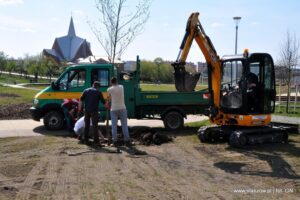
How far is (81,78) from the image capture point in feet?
50.0

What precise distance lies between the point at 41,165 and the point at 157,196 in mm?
3149

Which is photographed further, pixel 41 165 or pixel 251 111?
pixel 251 111

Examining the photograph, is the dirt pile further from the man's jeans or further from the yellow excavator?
the yellow excavator

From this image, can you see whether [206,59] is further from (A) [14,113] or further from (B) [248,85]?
(A) [14,113]

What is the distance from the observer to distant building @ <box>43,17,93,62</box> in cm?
13562

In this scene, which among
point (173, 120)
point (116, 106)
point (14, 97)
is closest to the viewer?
point (116, 106)

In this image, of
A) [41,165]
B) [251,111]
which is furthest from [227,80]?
[41,165]

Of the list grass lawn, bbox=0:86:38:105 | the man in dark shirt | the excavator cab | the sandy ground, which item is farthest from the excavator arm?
grass lawn, bbox=0:86:38:105

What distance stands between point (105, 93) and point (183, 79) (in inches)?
110

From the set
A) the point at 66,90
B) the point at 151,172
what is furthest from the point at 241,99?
the point at 66,90

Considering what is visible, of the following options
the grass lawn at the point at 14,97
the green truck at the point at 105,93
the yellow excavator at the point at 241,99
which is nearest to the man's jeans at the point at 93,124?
the yellow excavator at the point at 241,99

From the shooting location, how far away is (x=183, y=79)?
15023 millimetres

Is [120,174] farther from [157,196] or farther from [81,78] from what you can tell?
[81,78]

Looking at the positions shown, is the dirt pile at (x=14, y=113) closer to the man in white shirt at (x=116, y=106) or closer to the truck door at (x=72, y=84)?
the truck door at (x=72, y=84)
